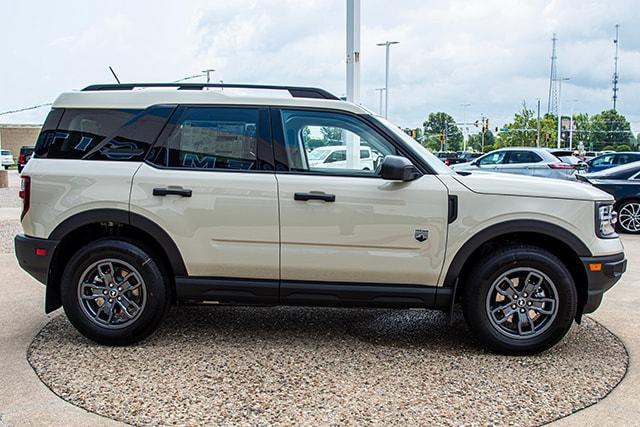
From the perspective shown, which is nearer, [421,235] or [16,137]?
[421,235]

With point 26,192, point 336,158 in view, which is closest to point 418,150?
point 336,158

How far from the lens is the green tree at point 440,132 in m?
109

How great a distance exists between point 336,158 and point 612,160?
2046cm

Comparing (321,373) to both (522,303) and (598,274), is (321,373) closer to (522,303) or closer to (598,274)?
(522,303)

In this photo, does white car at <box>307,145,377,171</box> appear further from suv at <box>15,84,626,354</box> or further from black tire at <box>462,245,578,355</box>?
black tire at <box>462,245,578,355</box>

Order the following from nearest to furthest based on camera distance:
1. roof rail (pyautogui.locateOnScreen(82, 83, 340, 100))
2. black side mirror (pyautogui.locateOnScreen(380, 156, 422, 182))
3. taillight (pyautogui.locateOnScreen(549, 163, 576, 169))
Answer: black side mirror (pyautogui.locateOnScreen(380, 156, 422, 182))
roof rail (pyautogui.locateOnScreen(82, 83, 340, 100))
taillight (pyautogui.locateOnScreen(549, 163, 576, 169))

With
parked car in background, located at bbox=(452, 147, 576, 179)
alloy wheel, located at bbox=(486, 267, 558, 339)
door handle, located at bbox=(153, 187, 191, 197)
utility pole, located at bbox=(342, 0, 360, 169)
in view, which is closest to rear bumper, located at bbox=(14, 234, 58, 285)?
door handle, located at bbox=(153, 187, 191, 197)

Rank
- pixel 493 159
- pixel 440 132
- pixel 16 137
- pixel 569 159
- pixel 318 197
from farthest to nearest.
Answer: pixel 440 132 → pixel 16 137 → pixel 569 159 → pixel 493 159 → pixel 318 197

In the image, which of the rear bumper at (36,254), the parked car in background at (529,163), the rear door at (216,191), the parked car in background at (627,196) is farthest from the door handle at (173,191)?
the parked car in background at (529,163)

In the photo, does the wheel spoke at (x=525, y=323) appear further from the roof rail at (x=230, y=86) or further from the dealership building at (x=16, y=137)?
the dealership building at (x=16, y=137)

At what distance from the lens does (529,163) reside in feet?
62.0

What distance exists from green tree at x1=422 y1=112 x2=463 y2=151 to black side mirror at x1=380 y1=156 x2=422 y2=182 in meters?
101

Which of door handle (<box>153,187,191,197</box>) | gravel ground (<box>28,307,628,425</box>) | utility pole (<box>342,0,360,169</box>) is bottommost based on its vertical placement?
gravel ground (<box>28,307,628,425</box>)

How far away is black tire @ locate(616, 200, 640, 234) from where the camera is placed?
11.6m
